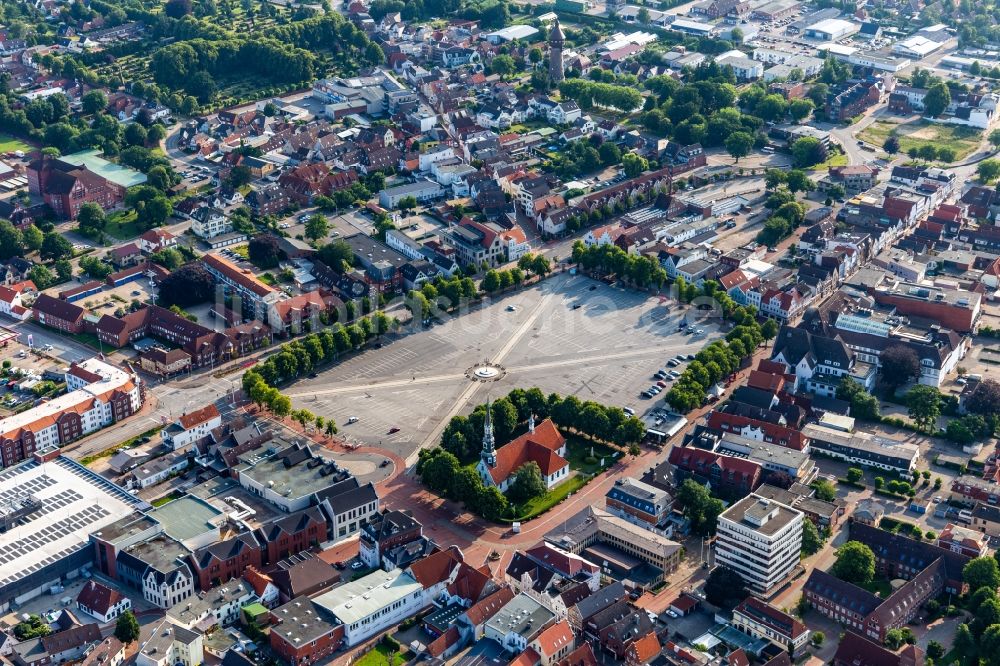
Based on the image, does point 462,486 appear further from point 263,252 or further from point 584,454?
point 263,252

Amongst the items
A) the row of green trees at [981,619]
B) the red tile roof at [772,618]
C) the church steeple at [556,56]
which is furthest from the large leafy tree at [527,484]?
the church steeple at [556,56]

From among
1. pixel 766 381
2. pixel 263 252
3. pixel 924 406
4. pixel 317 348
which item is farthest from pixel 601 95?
pixel 924 406

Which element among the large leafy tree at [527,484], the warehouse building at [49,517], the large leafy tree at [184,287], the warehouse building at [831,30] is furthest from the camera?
the warehouse building at [831,30]

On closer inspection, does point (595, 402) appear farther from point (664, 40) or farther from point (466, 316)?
point (664, 40)

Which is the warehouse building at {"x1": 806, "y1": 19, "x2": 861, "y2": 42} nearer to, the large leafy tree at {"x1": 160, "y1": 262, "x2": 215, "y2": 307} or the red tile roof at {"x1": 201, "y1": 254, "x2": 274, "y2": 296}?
the red tile roof at {"x1": 201, "y1": 254, "x2": 274, "y2": 296}

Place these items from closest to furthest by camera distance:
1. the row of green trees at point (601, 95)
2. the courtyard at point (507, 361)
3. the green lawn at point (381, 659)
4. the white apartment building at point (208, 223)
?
the green lawn at point (381, 659) < the courtyard at point (507, 361) < the white apartment building at point (208, 223) < the row of green trees at point (601, 95)

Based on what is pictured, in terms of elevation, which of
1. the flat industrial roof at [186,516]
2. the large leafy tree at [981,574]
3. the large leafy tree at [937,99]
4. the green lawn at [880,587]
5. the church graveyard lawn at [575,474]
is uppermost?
the large leafy tree at [937,99]

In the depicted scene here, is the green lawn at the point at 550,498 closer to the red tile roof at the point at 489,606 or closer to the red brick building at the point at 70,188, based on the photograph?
the red tile roof at the point at 489,606
